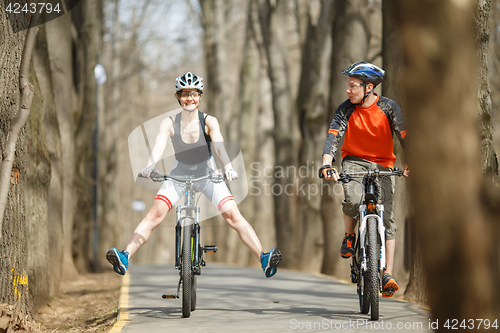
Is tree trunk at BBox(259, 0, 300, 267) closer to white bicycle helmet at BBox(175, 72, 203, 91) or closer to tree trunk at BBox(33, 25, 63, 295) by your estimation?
tree trunk at BBox(33, 25, 63, 295)

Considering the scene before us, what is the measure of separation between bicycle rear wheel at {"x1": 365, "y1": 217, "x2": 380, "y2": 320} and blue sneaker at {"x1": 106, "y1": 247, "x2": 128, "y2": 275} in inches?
86.1

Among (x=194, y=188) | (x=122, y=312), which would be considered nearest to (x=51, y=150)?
(x=122, y=312)

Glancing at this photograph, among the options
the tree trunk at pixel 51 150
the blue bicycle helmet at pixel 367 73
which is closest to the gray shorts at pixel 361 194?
the blue bicycle helmet at pixel 367 73

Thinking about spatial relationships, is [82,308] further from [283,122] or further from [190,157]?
[283,122]

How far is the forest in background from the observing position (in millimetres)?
2551

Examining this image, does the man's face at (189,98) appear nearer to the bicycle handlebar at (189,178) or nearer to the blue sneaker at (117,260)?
the bicycle handlebar at (189,178)

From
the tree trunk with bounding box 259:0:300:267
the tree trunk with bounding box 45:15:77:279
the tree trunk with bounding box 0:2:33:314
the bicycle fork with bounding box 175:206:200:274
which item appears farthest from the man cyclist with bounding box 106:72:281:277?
the tree trunk with bounding box 259:0:300:267

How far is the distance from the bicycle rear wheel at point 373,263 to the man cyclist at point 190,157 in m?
1.07

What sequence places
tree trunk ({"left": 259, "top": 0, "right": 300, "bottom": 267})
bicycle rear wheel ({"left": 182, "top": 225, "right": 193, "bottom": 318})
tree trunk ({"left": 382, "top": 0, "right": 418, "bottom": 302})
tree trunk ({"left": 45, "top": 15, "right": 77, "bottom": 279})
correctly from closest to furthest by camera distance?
1. bicycle rear wheel ({"left": 182, "top": 225, "right": 193, "bottom": 318})
2. tree trunk ({"left": 382, "top": 0, "right": 418, "bottom": 302})
3. tree trunk ({"left": 45, "top": 15, "right": 77, "bottom": 279})
4. tree trunk ({"left": 259, "top": 0, "right": 300, "bottom": 267})

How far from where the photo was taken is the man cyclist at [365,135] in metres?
5.95

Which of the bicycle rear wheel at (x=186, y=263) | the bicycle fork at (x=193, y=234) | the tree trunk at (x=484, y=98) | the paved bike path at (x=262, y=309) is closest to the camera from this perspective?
the paved bike path at (x=262, y=309)

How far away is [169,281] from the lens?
991cm

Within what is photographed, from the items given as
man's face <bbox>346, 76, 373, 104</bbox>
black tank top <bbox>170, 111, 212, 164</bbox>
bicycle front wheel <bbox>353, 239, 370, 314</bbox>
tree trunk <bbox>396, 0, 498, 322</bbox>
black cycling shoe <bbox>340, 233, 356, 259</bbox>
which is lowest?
bicycle front wheel <bbox>353, 239, 370, 314</bbox>

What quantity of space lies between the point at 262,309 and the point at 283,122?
378 inches
